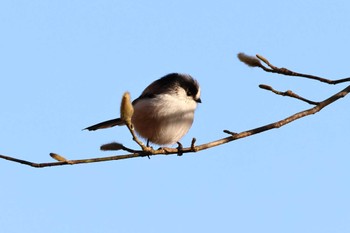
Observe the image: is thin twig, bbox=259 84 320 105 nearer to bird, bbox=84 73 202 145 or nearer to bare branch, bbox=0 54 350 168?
bare branch, bbox=0 54 350 168

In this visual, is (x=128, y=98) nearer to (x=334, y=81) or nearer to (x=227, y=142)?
(x=227, y=142)

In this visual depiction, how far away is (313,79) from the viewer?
10.1 ft

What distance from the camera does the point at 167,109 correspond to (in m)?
5.44

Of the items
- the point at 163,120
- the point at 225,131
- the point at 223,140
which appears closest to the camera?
the point at 223,140

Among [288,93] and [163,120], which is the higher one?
[163,120]

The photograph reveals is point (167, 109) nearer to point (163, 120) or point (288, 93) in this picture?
point (163, 120)

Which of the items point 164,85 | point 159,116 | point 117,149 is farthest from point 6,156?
point 164,85

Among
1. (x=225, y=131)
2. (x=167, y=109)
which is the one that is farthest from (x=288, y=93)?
(x=167, y=109)

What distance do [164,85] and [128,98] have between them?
339cm

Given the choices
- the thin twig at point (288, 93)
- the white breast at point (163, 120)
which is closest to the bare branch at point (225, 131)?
the thin twig at point (288, 93)

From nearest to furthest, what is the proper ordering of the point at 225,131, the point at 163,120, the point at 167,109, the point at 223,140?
the point at 223,140 < the point at 225,131 < the point at 163,120 < the point at 167,109

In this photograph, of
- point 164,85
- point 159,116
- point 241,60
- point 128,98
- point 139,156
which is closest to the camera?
point 128,98

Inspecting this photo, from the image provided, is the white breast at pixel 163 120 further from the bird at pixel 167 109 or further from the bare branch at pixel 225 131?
the bare branch at pixel 225 131

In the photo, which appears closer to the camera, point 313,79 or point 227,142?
point 227,142
